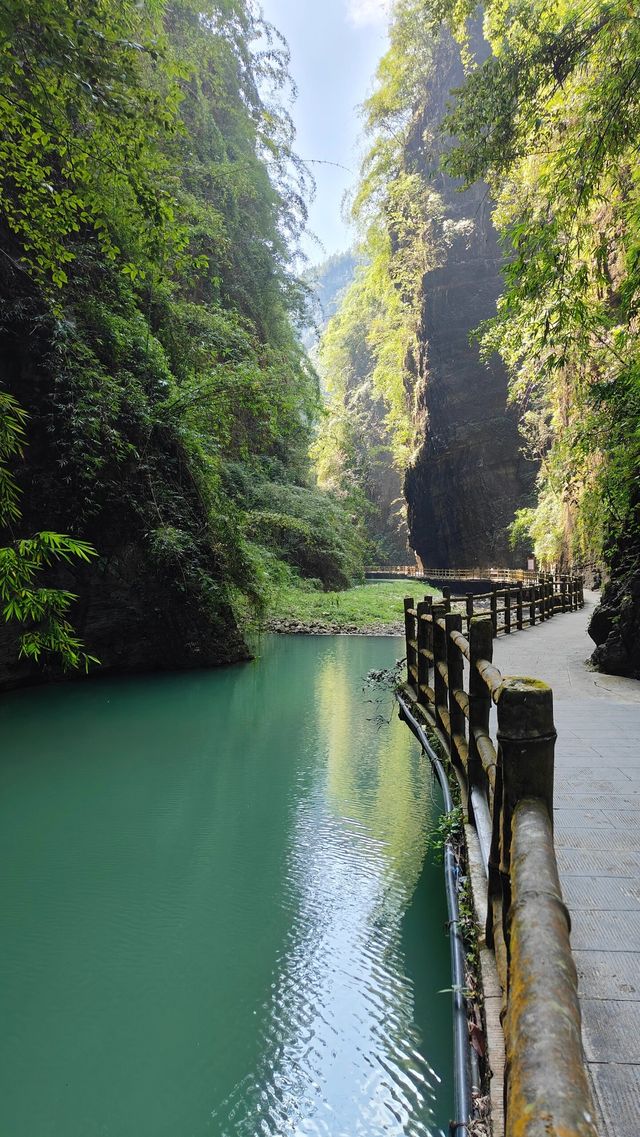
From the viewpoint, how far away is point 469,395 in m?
32.6

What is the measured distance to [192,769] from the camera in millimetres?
6930

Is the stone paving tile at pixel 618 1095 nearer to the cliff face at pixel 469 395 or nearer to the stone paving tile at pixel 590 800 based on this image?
the stone paving tile at pixel 590 800

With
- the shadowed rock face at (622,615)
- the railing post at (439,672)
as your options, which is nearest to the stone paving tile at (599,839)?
the railing post at (439,672)

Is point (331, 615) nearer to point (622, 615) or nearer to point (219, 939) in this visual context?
point (622, 615)

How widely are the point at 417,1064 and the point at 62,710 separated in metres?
7.33

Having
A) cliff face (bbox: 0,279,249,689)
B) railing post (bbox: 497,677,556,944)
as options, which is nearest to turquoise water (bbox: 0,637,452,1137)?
railing post (bbox: 497,677,556,944)

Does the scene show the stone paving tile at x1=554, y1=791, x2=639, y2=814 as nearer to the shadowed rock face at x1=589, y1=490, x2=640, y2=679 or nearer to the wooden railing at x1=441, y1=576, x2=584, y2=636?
the shadowed rock face at x1=589, y1=490, x2=640, y2=679

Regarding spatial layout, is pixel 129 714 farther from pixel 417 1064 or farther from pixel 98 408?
pixel 417 1064

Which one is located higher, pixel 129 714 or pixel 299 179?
pixel 299 179

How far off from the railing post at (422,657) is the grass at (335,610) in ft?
35.1

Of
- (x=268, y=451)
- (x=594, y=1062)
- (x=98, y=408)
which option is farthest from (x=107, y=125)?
(x=268, y=451)

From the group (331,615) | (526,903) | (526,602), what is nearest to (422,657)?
(526,903)

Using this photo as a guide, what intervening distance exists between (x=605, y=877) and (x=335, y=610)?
52.2 ft

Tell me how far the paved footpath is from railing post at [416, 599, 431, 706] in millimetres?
1171
